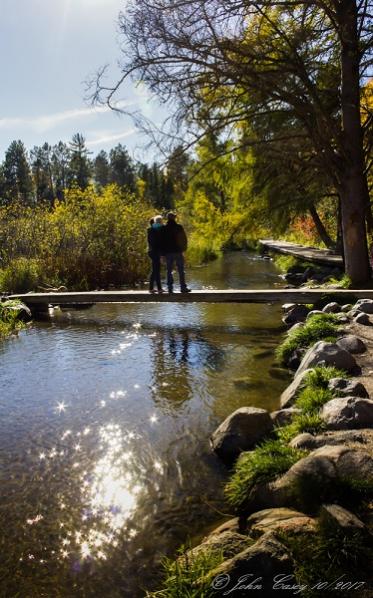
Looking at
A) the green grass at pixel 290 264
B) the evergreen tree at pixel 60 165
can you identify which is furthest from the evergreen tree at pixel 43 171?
the green grass at pixel 290 264

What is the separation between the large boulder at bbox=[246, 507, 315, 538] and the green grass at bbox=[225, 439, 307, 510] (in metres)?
0.39

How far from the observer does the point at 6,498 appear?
4598 millimetres

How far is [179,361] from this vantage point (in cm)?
895

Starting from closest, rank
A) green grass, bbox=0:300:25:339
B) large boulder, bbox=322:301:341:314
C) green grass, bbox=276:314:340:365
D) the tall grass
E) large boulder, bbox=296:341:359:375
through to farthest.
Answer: large boulder, bbox=296:341:359:375 → green grass, bbox=276:314:340:365 → large boulder, bbox=322:301:341:314 → green grass, bbox=0:300:25:339 → the tall grass

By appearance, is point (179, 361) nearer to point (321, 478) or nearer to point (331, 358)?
point (331, 358)

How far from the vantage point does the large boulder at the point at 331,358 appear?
259 inches

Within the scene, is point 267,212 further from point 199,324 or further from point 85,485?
point 85,485

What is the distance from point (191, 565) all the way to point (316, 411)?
2.48 metres

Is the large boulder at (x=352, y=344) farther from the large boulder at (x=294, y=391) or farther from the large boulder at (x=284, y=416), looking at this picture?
the large boulder at (x=284, y=416)

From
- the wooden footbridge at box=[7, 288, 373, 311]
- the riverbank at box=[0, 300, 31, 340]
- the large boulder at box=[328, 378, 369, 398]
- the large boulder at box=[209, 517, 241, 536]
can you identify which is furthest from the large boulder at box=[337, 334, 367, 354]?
the riverbank at box=[0, 300, 31, 340]

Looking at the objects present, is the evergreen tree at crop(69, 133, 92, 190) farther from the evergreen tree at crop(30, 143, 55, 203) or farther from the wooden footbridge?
the wooden footbridge

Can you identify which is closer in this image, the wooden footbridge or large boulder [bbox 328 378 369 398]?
large boulder [bbox 328 378 369 398]

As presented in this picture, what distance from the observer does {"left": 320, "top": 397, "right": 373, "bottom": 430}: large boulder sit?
4797 millimetres

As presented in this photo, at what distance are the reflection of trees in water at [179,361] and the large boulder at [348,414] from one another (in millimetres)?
2390
